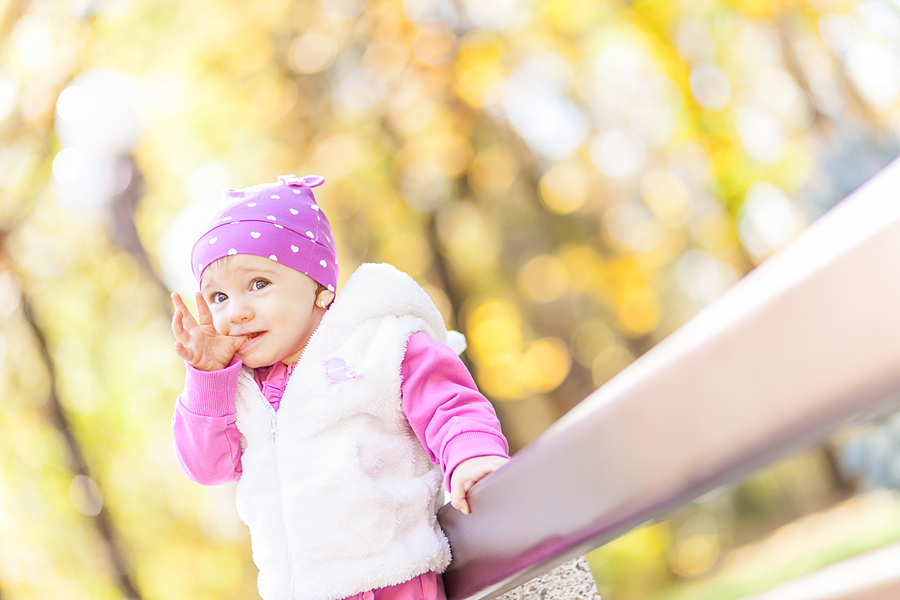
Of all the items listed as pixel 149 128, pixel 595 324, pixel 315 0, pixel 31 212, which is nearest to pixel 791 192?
pixel 595 324

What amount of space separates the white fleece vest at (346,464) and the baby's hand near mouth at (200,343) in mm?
49

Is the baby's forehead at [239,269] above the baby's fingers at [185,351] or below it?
above

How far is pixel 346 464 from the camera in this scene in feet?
3.14

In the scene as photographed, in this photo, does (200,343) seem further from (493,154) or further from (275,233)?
(493,154)

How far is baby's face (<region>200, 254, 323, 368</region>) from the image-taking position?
3.69 ft

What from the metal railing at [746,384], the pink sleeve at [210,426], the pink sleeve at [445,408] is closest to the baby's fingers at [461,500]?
the pink sleeve at [445,408]

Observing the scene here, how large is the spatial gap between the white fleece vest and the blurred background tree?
3956 millimetres

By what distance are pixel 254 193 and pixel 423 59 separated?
A: 3.99 meters

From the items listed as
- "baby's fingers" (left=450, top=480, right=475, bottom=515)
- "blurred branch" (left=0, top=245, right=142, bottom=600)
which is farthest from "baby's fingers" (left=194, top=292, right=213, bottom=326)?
"blurred branch" (left=0, top=245, right=142, bottom=600)

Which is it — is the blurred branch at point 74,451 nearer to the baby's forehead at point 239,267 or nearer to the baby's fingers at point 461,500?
the baby's forehead at point 239,267

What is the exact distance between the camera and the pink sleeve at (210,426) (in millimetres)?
1059

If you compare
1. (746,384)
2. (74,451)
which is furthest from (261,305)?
(74,451)

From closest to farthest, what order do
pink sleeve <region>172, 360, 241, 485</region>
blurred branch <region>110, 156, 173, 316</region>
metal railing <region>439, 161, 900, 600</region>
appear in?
metal railing <region>439, 161, 900, 600</region>
pink sleeve <region>172, 360, 241, 485</region>
blurred branch <region>110, 156, 173, 316</region>

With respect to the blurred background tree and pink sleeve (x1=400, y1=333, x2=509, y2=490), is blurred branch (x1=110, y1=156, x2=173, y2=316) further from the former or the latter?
pink sleeve (x1=400, y1=333, x2=509, y2=490)
